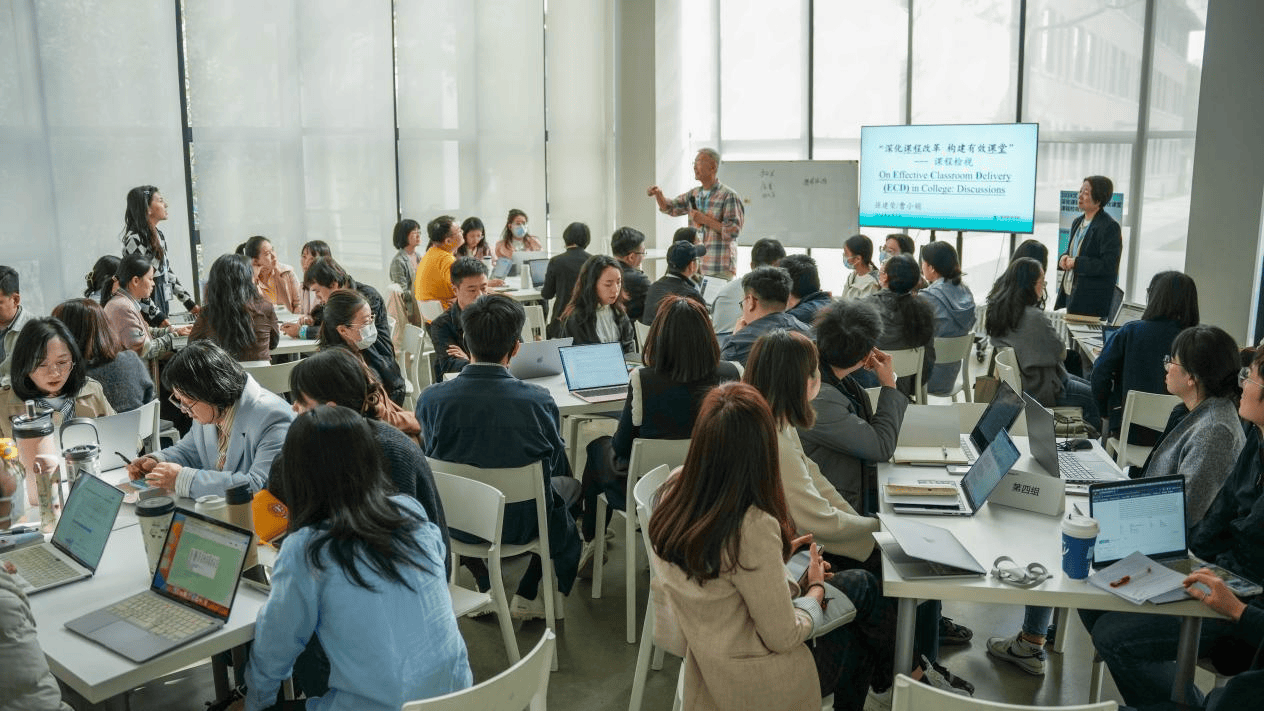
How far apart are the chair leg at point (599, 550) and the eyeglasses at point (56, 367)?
Result: 2.13 metres

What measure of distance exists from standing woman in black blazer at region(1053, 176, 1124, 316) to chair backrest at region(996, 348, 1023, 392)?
77.7 inches

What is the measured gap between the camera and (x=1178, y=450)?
305 centimetres

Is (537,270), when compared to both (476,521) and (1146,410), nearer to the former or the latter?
(1146,410)

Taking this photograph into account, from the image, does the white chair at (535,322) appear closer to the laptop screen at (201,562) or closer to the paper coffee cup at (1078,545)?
the laptop screen at (201,562)

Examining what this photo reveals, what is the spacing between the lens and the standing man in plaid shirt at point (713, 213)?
808cm

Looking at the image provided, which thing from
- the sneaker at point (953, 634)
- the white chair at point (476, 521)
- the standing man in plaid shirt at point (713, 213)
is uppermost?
the standing man in plaid shirt at point (713, 213)

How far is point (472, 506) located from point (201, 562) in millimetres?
907

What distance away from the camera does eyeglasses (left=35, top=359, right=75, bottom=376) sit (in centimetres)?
375

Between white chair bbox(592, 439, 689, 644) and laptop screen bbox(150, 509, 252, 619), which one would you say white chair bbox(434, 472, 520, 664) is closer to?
white chair bbox(592, 439, 689, 644)

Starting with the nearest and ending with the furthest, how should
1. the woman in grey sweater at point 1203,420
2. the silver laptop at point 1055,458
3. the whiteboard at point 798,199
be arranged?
1. the woman in grey sweater at point 1203,420
2. the silver laptop at point 1055,458
3. the whiteboard at point 798,199

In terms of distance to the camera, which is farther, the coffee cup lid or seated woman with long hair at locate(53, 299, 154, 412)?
seated woman with long hair at locate(53, 299, 154, 412)

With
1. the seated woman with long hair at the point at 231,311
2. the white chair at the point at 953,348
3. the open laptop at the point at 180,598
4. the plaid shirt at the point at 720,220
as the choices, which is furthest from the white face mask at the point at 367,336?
the plaid shirt at the point at 720,220

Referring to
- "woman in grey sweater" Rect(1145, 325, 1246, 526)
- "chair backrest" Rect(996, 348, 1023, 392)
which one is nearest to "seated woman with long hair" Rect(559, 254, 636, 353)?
"chair backrest" Rect(996, 348, 1023, 392)

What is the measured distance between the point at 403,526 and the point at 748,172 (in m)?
8.08
